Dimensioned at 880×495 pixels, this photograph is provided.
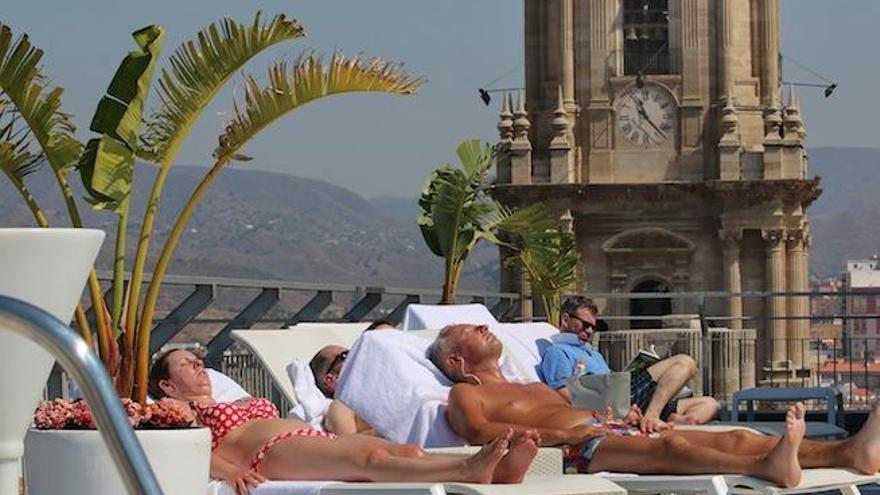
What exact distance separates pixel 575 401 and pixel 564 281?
56.2 ft

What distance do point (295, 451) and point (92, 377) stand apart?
3.28 meters

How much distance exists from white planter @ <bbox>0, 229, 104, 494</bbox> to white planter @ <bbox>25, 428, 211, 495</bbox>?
0.70 metres

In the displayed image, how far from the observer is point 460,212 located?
22359 millimetres

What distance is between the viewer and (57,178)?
8062mm

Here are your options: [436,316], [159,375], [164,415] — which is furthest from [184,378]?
[436,316]

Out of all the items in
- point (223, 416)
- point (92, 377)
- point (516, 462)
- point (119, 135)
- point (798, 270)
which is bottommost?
point (516, 462)

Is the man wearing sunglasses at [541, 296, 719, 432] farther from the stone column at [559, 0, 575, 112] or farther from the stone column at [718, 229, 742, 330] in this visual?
the stone column at [559, 0, 575, 112]

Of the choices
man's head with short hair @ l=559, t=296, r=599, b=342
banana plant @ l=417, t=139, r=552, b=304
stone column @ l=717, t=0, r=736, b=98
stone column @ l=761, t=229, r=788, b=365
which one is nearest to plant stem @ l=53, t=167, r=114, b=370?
man's head with short hair @ l=559, t=296, r=599, b=342

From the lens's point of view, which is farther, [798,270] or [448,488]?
[798,270]

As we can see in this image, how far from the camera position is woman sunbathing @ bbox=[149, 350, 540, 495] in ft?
22.1

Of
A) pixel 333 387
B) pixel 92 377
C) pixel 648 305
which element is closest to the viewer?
pixel 92 377

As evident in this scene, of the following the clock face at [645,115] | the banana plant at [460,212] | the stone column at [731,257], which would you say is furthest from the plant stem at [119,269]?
the clock face at [645,115]

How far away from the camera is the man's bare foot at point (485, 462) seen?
21.8 ft

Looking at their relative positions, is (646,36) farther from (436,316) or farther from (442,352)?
(442,352)
